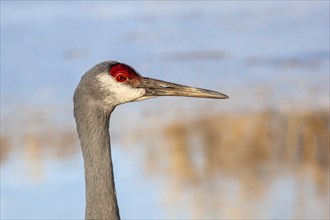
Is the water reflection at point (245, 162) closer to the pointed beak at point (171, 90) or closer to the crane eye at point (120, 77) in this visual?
the pointed beak at point (171, 90)

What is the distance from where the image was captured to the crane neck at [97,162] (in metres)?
5.31

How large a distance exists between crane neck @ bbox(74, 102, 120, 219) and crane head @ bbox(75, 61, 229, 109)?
0.09m

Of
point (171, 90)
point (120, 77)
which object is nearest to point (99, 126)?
point (120, 77)

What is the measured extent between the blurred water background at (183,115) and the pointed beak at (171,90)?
81.0 inches

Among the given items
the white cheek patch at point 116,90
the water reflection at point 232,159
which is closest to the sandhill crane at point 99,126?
the white cheek patch at point 116,90

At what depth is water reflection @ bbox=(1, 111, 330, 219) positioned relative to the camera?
8.00 m

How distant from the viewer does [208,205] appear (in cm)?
802

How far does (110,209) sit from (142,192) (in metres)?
3.04

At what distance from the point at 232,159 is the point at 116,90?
389 centimetres

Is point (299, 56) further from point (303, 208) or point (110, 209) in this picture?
point (110, 209)

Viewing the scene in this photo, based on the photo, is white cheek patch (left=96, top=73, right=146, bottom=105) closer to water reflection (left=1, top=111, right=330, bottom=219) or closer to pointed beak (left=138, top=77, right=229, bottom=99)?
pointed beak (left=138, top=77, right=229, bottom=99)

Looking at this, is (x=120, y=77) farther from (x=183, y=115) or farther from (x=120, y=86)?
(x=183, y=115)

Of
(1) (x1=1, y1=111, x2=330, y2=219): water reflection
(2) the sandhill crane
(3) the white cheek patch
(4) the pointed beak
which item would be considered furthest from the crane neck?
(1) (x1=1, y1=111, x2=330, y2=219): water reflection

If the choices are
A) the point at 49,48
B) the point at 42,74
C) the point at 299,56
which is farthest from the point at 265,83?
the point at 49,48
